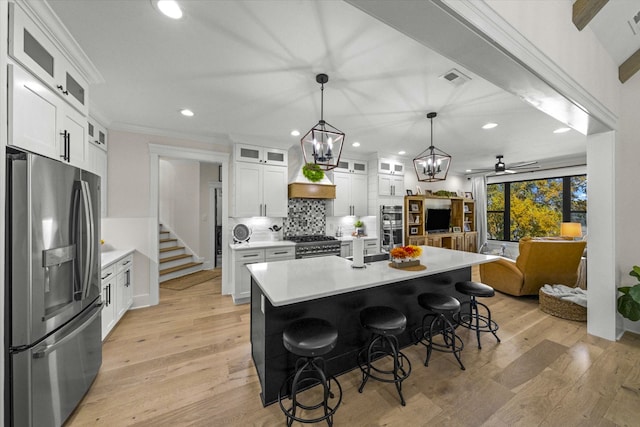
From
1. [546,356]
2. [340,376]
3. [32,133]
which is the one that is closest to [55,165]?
[32,133]

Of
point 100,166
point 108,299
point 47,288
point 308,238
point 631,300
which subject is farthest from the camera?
point 308,238

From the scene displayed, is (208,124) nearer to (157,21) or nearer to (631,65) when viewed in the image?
(157,21)

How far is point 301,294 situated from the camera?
1.51 m

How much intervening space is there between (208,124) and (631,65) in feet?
16.5

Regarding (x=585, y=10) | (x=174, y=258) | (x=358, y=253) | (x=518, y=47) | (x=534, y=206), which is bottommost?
(x=174, y=258)

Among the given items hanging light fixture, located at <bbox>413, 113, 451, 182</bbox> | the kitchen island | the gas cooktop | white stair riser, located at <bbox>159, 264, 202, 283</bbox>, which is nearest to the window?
hanging light fixture, located at <bbox>413, 113, 451, 182</bbox>

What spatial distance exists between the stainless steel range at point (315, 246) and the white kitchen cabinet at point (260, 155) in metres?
1.47

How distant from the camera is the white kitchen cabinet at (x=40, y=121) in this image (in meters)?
1.35

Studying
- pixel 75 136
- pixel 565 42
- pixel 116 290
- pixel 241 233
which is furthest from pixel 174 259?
pixel 565 42

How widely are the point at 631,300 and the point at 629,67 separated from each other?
2.44m

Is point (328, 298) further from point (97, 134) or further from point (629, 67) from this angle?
point (629, 67)

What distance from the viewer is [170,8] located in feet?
4.87

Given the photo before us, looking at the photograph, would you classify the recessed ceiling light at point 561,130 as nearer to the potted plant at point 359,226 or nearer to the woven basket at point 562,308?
the woven basket at point 562,308

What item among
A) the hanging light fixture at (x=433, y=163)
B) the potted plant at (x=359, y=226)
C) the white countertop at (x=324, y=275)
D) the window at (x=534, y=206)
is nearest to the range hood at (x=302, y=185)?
the potted plant at (x=359, y=226)
